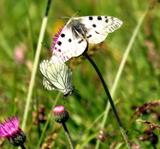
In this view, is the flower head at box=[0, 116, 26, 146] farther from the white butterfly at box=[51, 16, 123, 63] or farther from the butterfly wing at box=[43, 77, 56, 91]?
the white butterfly at box=[51, 16, 123, 63]

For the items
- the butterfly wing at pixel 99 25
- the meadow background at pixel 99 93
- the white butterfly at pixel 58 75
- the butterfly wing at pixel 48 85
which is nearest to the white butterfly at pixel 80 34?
the butterfly wing at pixel 99 25

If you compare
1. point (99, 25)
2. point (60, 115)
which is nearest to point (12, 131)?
point (60, 115)

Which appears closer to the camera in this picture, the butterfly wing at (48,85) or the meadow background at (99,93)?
the butterfly wing at (48,85)

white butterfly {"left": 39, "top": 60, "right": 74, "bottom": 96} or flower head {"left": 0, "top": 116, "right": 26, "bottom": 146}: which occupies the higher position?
white butterfly {"left": 39, "top": 60, "right": 74, "bottom": 96}

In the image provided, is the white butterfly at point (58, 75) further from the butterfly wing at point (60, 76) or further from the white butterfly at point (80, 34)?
the white butterfly at point (80, 34)

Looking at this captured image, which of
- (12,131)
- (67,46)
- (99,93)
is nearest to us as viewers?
(67,46)

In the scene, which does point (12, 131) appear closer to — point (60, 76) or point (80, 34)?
point (60, 76)

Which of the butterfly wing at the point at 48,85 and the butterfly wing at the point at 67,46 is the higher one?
the butterfly wing at the point at 67,46

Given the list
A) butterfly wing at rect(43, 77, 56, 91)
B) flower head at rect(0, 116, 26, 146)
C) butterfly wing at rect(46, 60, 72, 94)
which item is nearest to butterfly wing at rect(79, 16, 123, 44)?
butterfly wing at rect(46, 60, 72, 94)
